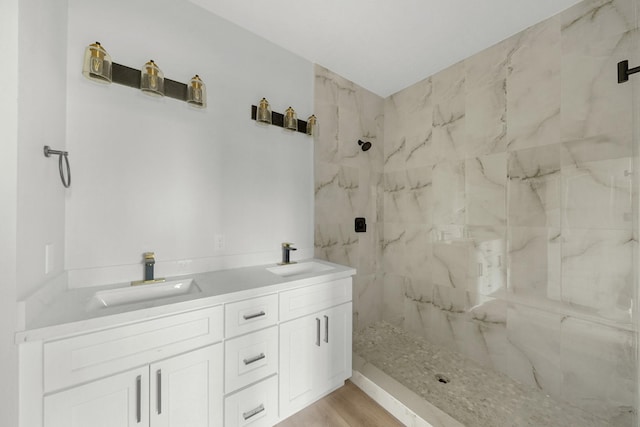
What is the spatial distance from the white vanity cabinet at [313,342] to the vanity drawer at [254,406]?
0.19ft

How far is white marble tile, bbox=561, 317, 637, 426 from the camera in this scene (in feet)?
4.52

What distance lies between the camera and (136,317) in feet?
3.22

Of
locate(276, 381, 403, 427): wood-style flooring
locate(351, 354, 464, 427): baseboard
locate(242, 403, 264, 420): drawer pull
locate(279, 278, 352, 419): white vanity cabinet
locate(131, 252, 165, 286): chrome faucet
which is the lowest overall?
locate(276, 381, 403, 427): wood-style flooring

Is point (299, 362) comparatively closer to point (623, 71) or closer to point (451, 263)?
point (451, 263)

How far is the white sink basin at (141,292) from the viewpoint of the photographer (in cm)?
121

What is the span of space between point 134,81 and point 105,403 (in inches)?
62.8

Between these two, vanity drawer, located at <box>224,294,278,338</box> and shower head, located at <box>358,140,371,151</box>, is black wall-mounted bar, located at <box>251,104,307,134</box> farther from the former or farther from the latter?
vanity drawer, located at <box>224,294,278,338</box>

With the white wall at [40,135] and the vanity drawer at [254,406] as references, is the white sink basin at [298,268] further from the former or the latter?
the white wall at [40,135]

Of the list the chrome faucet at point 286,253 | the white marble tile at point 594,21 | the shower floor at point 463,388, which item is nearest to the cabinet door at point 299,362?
the chrome faucet at point 286,253

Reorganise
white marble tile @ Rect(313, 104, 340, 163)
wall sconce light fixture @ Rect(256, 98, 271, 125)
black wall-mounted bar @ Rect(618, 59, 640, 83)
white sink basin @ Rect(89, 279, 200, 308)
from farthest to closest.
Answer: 1. white marble tile @ Rect(313, 104, 340, 163)
2. wall sconce light fixture @ Rect(256, 98, 271, 125)
3. black wall-mounted bar @ Rect(618, 59, 640, 83)
4. white sink basin @ Rect(89, 279, 200, 308)

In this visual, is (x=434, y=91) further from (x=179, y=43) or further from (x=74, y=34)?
(x=74, y=34)

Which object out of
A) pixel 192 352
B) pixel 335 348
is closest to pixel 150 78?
pixel 192 352

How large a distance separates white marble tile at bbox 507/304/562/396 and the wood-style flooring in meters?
1.04

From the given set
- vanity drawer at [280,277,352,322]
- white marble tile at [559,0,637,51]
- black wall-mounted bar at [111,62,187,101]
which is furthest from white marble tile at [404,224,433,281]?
black wall-mounted bar at [111,62,187,101]
